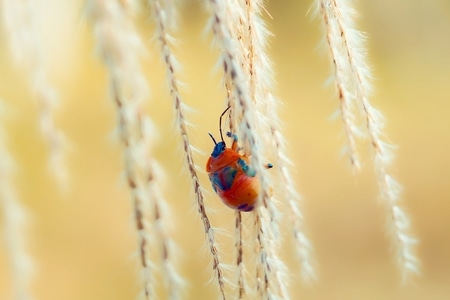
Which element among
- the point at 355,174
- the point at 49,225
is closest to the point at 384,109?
the point at 49,225

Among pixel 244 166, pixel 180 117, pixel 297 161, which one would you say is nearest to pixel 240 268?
pixel 180 117

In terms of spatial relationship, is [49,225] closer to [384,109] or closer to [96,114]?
[96,114]

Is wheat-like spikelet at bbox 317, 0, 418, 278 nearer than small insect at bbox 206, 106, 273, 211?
Yes

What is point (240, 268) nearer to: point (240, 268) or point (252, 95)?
point (240, 268)

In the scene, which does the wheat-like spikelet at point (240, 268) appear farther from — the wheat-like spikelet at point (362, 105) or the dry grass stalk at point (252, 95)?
the wheat-like spikelet at point (362, 105)

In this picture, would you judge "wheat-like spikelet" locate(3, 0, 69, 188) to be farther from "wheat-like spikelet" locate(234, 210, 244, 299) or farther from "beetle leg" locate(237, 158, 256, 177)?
"beetle leg" locate(237, 158, 256, 177)

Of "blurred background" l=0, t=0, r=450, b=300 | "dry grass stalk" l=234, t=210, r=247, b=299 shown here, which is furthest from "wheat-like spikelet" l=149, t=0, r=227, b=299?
"blurred background" l=0, t=0, r=450, b=300

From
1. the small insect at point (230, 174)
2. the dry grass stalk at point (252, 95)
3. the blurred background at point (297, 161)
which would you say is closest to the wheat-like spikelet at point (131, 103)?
the dry grass stalk at point (252, 95)
